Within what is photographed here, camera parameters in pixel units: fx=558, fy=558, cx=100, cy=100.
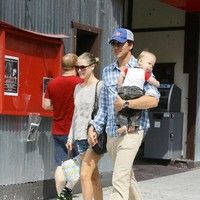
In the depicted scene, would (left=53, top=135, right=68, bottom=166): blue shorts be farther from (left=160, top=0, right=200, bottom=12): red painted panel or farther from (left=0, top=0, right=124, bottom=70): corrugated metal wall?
(left=160, top=0, right=200, bottom=12): red painted panel

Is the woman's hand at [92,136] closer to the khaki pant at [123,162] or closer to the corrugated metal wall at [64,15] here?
the khaki pant at [123,162]

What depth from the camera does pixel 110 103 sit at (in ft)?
17.4

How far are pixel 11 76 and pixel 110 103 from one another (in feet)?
5.75

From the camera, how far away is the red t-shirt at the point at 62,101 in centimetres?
657

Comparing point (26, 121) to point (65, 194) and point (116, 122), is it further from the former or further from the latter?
point (116, 122)

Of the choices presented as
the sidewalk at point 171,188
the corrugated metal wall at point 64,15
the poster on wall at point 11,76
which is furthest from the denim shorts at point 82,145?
the corrugated metal wall at point 64,15

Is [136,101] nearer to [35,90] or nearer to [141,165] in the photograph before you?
[35,90]

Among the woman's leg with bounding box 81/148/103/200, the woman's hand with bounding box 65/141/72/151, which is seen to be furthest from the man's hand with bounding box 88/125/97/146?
the woman's hand with bounding box 65/141/72/151

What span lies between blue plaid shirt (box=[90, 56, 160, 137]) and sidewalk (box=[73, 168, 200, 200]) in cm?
230

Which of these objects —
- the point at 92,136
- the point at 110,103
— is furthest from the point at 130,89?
the point at 92,136

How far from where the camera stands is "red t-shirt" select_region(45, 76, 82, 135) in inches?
259

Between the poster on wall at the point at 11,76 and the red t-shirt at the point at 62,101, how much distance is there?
0.42 meters

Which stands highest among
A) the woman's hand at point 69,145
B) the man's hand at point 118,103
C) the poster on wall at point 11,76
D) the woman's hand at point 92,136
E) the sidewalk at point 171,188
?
the poster on wall at point 11,76

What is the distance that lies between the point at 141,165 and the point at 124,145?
22.1ft
